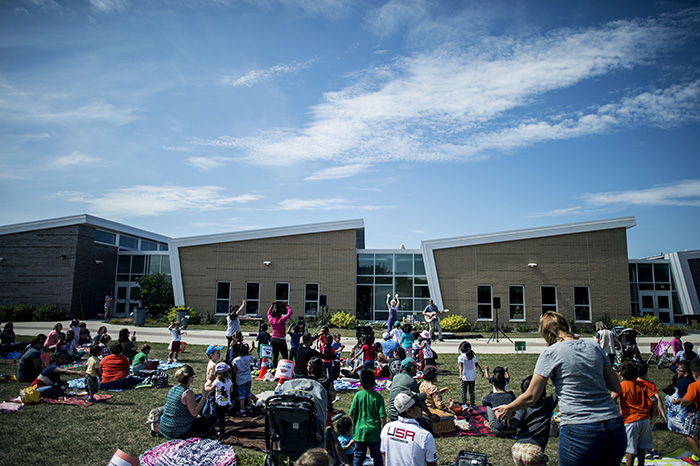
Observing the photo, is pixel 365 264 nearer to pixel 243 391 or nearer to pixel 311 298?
pixel 311 298

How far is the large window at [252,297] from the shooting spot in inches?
1044

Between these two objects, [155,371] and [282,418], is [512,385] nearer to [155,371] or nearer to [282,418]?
[282,418]

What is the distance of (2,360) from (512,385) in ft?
49.0

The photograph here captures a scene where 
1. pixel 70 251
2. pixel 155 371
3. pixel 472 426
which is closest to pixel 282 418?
pixel 472 426

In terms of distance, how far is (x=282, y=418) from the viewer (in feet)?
16.0

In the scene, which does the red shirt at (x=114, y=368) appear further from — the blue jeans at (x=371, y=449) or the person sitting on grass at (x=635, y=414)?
the person sitting on grass at (x=635, y=414)

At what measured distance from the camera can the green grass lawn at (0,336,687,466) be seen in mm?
6008

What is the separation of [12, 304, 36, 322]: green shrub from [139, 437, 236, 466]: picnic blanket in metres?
25.4

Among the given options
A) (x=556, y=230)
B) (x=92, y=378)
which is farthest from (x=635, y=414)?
(x=556, y=230)

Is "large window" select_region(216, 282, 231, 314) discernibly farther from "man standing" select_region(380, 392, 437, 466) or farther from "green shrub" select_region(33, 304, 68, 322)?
"man standing" select_region(380, 392, 437, 466)

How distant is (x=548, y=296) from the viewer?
25094 mm

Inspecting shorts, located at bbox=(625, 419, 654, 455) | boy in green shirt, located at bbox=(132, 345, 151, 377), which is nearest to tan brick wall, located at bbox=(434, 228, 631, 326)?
boy in green shirt, located at bbox=(132, 345, 151, 377)

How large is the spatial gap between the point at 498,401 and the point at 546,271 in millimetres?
20732

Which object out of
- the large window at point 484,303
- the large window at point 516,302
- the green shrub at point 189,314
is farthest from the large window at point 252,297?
the large window at point 516,302
